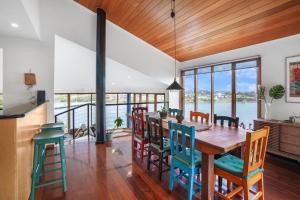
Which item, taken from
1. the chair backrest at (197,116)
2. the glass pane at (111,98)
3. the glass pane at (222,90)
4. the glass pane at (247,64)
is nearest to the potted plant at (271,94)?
the glass pane at (247,64)

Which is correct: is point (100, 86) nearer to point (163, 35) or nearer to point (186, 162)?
point (163, 35)

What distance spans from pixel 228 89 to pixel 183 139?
3175mm

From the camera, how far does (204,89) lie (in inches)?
215

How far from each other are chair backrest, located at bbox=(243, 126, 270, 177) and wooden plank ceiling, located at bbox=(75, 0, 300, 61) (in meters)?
2.19

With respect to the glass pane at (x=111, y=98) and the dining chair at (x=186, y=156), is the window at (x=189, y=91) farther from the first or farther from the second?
the dining chair at (x=186, y=156)

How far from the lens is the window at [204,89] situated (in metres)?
5.28

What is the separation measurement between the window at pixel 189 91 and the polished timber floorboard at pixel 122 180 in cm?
280

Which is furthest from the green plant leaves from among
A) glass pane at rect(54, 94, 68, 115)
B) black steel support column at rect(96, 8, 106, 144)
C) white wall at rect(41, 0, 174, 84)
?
glass pane at rect(54, 94, 68, 115)

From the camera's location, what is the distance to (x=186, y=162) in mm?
2174

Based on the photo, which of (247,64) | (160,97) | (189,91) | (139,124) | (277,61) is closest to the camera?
(139,124)

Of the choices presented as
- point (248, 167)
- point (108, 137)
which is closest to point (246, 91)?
point (248, 167)

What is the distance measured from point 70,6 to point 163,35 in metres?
2.46

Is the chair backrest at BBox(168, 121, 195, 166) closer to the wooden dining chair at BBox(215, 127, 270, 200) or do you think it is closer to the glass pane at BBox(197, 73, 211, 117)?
the wooden dining chair at BBox(215, 127, 270, 200)

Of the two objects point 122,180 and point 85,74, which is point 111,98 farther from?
point 122,180
